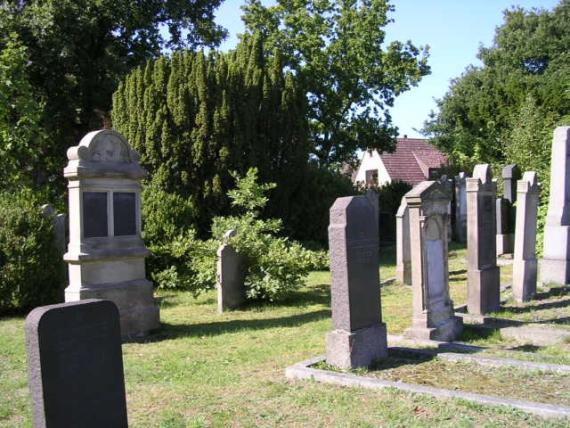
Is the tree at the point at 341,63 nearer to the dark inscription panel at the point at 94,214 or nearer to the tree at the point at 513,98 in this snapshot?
the tree at the point at 513,98

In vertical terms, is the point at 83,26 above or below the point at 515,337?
above

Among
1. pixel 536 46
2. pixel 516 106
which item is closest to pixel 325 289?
pixel 516 106

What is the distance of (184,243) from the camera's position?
46.3ft

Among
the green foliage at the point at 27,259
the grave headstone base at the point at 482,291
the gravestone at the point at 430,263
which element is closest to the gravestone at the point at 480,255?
the grave headstone base at the point at 482,291

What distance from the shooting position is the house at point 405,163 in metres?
45.5

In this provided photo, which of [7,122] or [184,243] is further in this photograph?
[7,122]

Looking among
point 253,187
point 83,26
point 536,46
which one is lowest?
point 253,187

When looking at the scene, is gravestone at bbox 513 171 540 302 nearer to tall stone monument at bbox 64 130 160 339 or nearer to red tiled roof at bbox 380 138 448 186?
tall stone monument at bbox 64 130 160 339

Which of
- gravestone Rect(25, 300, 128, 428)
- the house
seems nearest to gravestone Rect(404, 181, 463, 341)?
gravestone Rect(25, 300, 128, 428)

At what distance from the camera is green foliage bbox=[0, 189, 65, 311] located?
10.9 meters

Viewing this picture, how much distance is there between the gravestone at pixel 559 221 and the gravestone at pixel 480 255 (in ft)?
10.8

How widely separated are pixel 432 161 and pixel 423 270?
40097 millimetres

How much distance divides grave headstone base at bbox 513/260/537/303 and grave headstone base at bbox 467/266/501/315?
1.15m

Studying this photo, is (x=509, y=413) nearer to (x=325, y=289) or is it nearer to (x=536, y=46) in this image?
(x=325, y=289)
